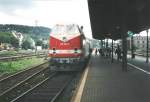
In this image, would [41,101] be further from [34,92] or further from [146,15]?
[146,15]

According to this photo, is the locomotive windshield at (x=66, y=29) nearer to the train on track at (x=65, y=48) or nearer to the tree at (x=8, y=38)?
the train on track at (x=65, y=48)

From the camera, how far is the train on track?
29.2 meters

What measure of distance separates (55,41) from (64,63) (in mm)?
1709

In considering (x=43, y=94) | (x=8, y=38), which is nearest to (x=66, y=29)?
(x=43, y=94)

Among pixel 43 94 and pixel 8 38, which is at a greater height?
pixel 8 38

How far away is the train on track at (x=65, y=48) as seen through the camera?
1148 inches

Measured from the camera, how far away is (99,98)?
1345cm

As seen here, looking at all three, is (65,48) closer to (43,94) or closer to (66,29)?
(66,29)

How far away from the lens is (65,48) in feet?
96.1

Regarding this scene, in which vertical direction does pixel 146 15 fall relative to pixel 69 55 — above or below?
above

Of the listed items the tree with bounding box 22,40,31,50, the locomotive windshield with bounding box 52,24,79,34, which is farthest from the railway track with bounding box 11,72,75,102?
the tree with bounding box 22,40,31,50

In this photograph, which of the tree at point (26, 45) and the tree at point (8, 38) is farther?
the tree at point (26, 45)

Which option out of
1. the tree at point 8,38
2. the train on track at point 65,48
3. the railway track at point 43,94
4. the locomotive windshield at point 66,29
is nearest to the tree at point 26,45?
the tree at point 8,38

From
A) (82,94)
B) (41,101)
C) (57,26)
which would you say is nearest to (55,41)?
(57,26)
